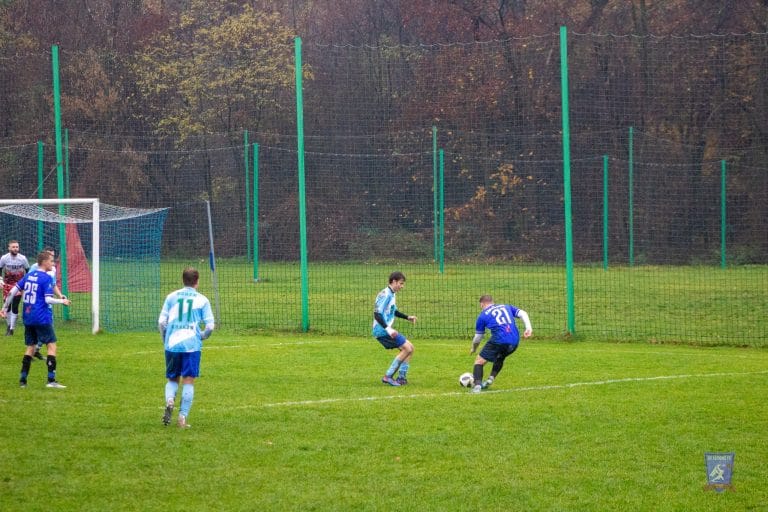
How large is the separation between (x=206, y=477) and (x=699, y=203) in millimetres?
19592

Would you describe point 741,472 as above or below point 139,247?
below

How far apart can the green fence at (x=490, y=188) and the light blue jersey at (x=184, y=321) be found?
31.4 feet

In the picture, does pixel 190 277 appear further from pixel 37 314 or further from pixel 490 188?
pixel 490 188

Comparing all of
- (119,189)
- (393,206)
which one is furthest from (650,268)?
(119,189)

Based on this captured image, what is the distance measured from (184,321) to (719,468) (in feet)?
18.5

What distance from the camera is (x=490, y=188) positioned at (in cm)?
2388

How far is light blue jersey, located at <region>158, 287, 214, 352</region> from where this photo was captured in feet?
33.8

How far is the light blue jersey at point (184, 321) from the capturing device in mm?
10297

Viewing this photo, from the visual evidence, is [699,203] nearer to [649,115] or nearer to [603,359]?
[649,115]

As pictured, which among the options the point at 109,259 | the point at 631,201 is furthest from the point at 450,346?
the point at 631,201

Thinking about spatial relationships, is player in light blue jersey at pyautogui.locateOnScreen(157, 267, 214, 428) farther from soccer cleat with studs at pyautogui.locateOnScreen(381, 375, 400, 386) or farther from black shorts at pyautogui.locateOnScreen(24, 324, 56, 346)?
soccer cleat with studs at pyautogui.locateOnScreen(381, 375, 400, 386)

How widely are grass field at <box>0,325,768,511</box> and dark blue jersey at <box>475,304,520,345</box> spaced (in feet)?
2.20

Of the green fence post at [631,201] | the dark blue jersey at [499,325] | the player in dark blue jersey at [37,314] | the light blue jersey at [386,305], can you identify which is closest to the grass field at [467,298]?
the green fence post at [631,201]

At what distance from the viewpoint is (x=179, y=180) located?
27.7 m
